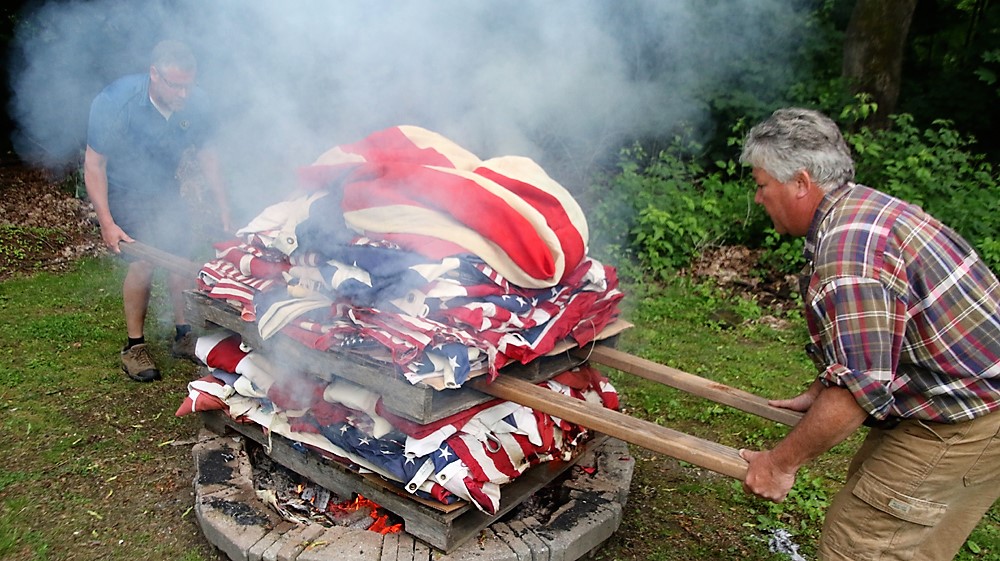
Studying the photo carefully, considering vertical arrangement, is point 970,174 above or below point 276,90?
below

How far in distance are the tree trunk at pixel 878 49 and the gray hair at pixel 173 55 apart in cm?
670

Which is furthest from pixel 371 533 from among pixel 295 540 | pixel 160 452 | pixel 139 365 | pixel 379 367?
Result: pixel 139 365

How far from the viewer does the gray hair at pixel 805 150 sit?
1987 millimetres

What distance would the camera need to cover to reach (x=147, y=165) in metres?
4.24

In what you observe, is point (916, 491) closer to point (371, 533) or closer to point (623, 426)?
point (623, 426)

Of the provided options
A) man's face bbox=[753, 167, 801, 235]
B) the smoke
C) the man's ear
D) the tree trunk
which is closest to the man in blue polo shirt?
the smoke

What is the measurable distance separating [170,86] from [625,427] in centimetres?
321

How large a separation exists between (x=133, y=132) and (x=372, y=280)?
8.12 feet

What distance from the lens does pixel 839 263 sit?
183cm

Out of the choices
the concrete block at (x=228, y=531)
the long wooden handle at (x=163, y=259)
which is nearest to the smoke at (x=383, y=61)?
the long wooden handle at (x=163, y=259)

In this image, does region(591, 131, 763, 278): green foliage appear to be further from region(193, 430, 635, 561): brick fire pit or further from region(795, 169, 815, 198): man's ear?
region(795, 169, 815, 198): man's ear

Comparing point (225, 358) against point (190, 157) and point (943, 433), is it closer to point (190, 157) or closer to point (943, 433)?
point (190, 157)

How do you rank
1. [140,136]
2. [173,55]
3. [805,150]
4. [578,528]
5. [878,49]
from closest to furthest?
[805,150], [578,528], [173,55], [140,136], [878,49]

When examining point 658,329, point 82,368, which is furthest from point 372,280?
point 658,329
